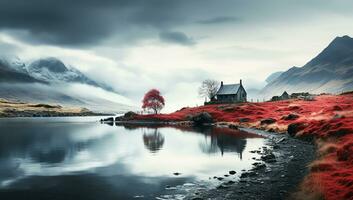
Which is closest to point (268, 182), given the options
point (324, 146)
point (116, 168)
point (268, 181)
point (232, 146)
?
point (268, 181)

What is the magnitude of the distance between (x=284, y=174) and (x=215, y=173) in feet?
28.2

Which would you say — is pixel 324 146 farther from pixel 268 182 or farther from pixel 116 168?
pixel 116 168

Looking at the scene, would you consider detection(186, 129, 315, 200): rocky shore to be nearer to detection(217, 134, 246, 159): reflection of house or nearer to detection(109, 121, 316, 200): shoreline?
detection(109, 121, 316, 200): shoreline

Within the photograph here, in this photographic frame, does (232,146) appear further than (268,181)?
Yes

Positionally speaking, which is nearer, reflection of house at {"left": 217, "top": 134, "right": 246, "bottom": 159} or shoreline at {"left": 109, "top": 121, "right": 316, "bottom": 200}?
shoreline at {"left": 109, "top": 121, "right": 316, "bottom": 200}

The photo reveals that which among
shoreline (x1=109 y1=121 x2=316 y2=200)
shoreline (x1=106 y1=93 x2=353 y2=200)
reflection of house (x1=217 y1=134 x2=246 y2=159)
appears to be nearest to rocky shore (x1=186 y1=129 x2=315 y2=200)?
shoreline (x1=109 y1=121 x2=316 y2=200)

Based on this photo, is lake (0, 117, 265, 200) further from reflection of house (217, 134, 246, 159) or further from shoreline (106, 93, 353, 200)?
shoreline (106, 93, 353, 200)

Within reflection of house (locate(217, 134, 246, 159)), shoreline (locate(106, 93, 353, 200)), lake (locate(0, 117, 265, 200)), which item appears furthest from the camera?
reflection of house (locate(217, 134, 246, 159))

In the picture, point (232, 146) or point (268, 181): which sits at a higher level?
point (232, 146)

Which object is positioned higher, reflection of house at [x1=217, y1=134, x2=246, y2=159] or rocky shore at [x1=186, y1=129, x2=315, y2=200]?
reflection of house at [x1=217, y1=134, x2=246, y2=159]

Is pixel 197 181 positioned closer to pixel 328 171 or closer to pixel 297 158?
pixel 328 171

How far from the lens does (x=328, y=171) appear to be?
127 feet

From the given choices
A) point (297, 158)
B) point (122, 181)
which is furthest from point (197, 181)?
point (297, 158)

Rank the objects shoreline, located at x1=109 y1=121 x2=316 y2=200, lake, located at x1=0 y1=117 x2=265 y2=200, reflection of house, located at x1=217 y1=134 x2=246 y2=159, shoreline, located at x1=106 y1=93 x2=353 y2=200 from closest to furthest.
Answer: shoreline, located at x1=106 y1=93 x2=353 y2=200
shoreline, located at x1=109 y1=121 x2=316 y2=200
lake, located at x1=0 y1=117 x2=265 y2=200
reflection of house, located at x1=217 y1=134 x2=246 y2=159
